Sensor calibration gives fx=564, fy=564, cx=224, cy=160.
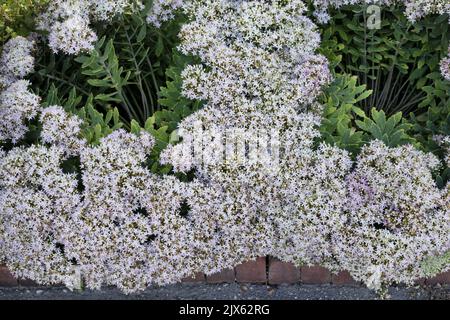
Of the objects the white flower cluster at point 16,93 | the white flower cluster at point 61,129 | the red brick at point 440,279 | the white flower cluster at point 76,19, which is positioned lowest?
the red brick at point 440,279

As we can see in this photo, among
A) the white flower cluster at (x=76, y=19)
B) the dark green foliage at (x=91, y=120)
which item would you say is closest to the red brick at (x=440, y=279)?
the dark green foliage at (x=91, y=120)

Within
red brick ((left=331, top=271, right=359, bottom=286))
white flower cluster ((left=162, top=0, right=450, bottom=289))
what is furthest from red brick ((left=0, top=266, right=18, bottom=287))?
red brick ((left=331, top=271, right=359, bottom=286))

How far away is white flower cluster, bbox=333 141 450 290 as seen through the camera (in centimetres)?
271

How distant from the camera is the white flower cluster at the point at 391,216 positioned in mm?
2705

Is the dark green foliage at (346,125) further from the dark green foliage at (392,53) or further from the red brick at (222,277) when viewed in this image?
the red brick at (222,277)

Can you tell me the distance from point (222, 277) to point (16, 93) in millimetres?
1484

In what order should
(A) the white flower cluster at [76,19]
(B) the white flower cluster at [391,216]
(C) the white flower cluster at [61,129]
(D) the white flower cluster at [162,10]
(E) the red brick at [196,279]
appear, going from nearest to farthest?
(B) the white flower cluster at [391,216]
(C) the white flower cluster at [61,129]
(A) the white flower cluster at [76,19]
(E) the red brick at [196,279]
(D) the white flower cluster at [162,10]

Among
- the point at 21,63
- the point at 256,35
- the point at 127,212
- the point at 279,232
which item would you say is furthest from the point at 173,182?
the point at 21,63

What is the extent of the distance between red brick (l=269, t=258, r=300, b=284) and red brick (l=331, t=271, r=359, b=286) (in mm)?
201

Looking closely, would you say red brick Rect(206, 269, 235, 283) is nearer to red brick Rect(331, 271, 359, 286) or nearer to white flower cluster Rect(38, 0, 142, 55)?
red brick Rect(331, 271, 359, 286)

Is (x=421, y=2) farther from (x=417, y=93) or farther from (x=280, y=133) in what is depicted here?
(x=280, y=133)

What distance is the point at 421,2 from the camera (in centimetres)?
310

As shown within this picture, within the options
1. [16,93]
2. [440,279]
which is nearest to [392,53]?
[440,279]

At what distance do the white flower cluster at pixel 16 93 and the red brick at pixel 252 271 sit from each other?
1.38m
